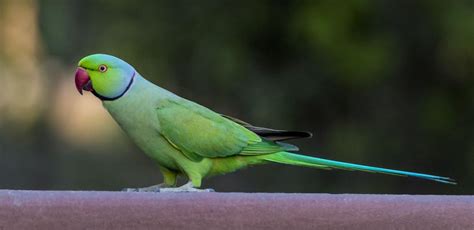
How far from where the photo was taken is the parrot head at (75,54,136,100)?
115 inches

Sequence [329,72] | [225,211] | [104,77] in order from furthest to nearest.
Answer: [329,72], [104,77], [225,211]

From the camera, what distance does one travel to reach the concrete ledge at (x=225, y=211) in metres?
2.16

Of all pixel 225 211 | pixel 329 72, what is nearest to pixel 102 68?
pixel 225 211

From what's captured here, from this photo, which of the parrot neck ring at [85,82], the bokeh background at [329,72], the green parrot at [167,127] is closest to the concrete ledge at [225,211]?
the green parrot at [167,127]

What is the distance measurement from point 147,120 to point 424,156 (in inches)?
176

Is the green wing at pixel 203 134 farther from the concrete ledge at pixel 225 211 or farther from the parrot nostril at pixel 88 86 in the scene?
the concrete ledge at pixel 225 211

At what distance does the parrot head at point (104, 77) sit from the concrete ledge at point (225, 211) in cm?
74

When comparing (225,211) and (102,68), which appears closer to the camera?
(225,211)

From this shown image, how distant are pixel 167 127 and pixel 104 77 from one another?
23 centimetres

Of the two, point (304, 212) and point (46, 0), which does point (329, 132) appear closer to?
point (46, 0)

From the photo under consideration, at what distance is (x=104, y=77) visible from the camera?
2914 mm

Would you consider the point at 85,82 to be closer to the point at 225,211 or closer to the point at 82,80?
the point at 82,80

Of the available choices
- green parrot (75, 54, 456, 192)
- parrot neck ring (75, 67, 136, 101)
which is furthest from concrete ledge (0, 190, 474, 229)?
parrot neck ring (75, 67, 136, 101)

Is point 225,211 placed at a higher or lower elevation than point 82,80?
lower
